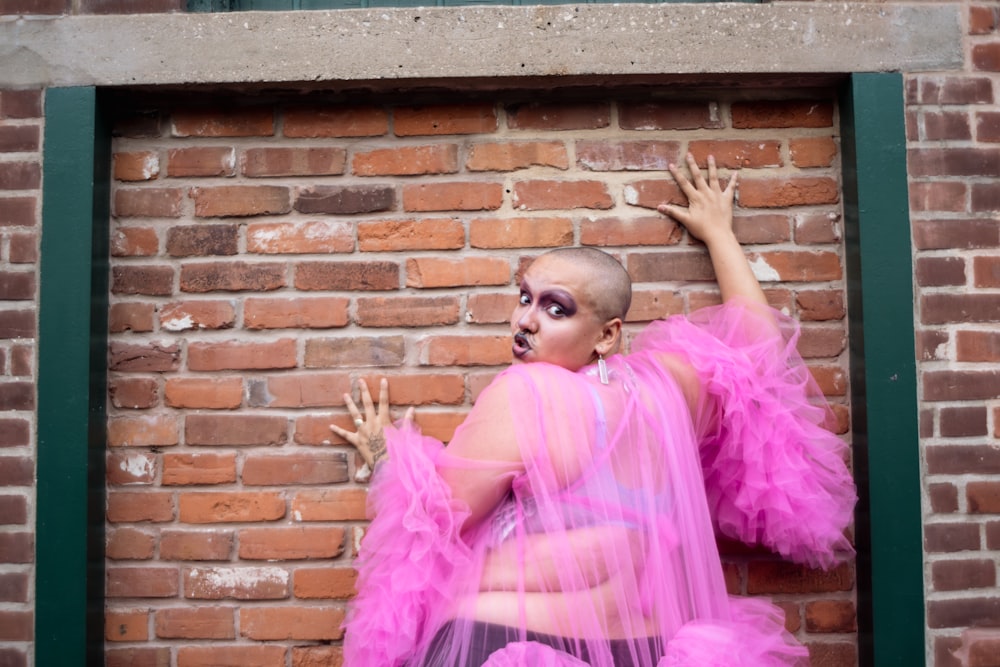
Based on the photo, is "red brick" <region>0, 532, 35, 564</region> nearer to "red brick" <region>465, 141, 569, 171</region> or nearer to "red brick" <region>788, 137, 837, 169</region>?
"red brick" <region>465, 141, 569, 171</region>

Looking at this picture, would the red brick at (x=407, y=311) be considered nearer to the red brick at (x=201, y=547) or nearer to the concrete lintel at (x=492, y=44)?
the concrete lintel at (x=492, y=44)

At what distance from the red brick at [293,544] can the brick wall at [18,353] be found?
0.72 metres

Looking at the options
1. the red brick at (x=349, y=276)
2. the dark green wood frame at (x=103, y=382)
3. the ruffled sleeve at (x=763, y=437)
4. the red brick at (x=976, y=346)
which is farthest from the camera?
the red brick at (x=349, y=276)

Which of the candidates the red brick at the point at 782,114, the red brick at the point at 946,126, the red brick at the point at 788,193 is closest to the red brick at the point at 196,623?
the red brick at the point at 788,193

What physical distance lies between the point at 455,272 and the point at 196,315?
0.93 m

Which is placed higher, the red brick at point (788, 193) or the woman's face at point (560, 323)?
the red brick at point (788, 193)

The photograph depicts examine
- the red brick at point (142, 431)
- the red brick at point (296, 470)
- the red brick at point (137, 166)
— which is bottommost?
the red brick at point (296, 470)

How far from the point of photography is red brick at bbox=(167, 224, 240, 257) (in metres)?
2.83

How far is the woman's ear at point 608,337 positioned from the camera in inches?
94.3

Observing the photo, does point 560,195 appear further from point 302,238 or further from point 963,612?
point 963,612

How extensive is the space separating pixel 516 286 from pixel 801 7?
1.36m

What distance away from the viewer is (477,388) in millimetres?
2783

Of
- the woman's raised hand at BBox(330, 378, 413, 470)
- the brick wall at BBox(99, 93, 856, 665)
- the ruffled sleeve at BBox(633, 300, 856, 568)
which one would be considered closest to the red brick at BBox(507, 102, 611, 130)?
the brick wall at BBox(99, 93, 856, 665)

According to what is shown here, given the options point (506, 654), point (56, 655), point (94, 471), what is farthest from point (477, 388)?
point (56, 655)
